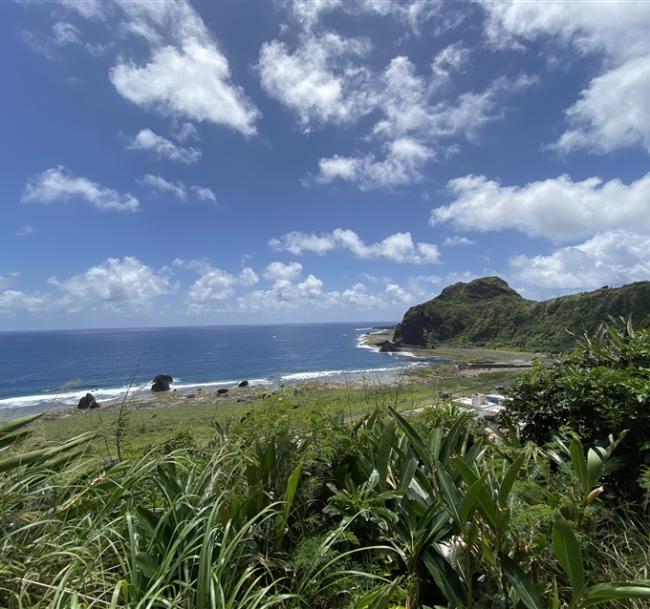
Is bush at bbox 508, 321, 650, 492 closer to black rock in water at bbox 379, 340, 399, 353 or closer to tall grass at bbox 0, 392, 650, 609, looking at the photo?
tall grass at bbox 0, 392, 650, 609

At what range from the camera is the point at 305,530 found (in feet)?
6.97

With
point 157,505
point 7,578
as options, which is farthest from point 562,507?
point 7,578

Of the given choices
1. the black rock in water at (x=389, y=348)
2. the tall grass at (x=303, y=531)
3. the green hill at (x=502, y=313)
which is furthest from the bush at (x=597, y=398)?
the black rock in water at (x=389, y=348)

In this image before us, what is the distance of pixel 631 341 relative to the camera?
4078 mm

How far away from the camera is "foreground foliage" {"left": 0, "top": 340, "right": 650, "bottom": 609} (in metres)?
1.54

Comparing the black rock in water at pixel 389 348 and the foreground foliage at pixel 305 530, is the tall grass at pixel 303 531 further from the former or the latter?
the black rock in water at pixel 389 348

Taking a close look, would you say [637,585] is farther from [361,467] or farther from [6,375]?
[6,375]

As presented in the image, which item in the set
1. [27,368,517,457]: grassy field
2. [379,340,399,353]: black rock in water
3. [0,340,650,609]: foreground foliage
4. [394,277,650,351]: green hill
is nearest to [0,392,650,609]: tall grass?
[0,340,650,609]: foreground foliage

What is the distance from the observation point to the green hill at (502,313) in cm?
6519

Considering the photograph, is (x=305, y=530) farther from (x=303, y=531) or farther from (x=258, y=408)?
(x=258, y=408)

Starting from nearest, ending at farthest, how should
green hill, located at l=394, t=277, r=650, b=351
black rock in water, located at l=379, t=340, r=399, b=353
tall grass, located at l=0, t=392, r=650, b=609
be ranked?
tall grass, located at l=0, t=392, r=650, b=609 → green hill, located at l=394, t=277, r=650, b=351 → black rock in water, located at l=379, t=340, r=399, b=353

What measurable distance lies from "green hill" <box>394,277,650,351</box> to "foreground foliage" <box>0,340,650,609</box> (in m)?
67.6

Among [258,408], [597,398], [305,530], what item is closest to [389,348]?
[597,398]

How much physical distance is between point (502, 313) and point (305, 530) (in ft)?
336
